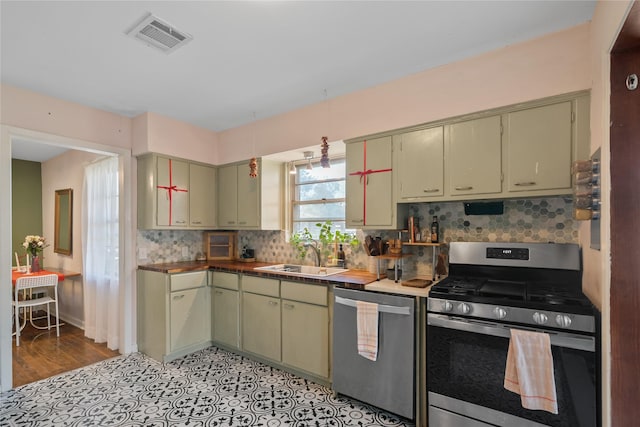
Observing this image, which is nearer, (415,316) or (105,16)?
(105,16)

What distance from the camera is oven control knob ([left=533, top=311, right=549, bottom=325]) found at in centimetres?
176

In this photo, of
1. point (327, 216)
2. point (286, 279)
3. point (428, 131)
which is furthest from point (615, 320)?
point (327, 216)

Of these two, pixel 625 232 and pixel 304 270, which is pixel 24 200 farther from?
pixel 625 232

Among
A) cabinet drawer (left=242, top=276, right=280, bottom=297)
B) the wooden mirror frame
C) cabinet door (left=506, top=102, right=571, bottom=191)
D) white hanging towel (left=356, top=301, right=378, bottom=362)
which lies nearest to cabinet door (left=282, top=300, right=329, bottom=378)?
cabinet drawer (left=242, top=276, right=280, bottom=297)

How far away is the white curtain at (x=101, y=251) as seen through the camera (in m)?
3.77

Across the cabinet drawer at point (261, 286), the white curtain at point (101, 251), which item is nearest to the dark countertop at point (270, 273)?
the cabinet drawer at point (261, 286)

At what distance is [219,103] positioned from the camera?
3359mm

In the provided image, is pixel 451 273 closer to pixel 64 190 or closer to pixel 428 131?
pixel 428 131

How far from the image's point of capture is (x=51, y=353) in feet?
11.8

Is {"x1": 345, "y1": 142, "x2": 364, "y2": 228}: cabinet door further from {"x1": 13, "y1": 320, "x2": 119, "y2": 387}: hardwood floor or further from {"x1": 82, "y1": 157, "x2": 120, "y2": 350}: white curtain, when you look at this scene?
{"x1": 13, "y1": 320, "x2": 119, "y2": 387}: hardwood floor

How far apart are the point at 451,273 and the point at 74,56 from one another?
3.26m

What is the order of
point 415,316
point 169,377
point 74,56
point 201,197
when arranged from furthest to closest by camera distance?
point 201,197
point 169,377
point 74,56
point 415,316

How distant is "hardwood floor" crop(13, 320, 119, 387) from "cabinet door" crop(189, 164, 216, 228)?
1.71 meters

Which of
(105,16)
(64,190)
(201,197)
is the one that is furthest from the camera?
(64,190)
